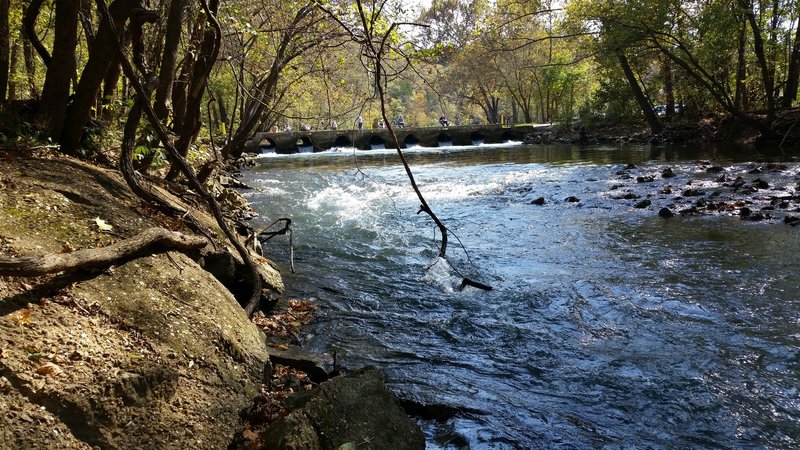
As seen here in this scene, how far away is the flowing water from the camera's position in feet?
11.7

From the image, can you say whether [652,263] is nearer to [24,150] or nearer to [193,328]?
[193,328]

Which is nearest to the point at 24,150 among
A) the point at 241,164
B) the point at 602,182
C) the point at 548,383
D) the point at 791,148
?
the point at 548,383

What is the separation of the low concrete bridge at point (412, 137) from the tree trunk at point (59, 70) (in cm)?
2978

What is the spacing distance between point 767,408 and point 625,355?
109 cm

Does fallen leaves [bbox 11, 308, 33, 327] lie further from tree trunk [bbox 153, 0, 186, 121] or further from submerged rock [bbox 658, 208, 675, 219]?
submerged rock [bbox 658, 208, 675, 219]

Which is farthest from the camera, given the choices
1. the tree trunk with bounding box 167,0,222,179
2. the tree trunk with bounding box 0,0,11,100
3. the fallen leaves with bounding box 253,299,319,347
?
the tree trunk with bounding box 167,0,222,179

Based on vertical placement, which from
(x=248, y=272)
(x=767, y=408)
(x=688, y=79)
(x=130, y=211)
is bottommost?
(x=767, y=408)

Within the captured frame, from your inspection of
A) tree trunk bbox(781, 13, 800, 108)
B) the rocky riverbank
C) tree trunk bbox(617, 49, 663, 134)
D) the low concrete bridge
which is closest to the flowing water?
the rocky riverbank

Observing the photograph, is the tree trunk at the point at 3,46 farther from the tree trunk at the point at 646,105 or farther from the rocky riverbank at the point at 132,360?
the tree trunk at the point at 646,105

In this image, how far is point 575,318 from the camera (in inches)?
213

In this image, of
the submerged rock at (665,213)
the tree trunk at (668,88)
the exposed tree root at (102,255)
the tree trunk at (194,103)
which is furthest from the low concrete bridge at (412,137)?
the exposed tree root at (102,255)

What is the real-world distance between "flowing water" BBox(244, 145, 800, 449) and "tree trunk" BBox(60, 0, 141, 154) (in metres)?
2.82

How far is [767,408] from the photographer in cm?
359

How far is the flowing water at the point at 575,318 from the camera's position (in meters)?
3.57
